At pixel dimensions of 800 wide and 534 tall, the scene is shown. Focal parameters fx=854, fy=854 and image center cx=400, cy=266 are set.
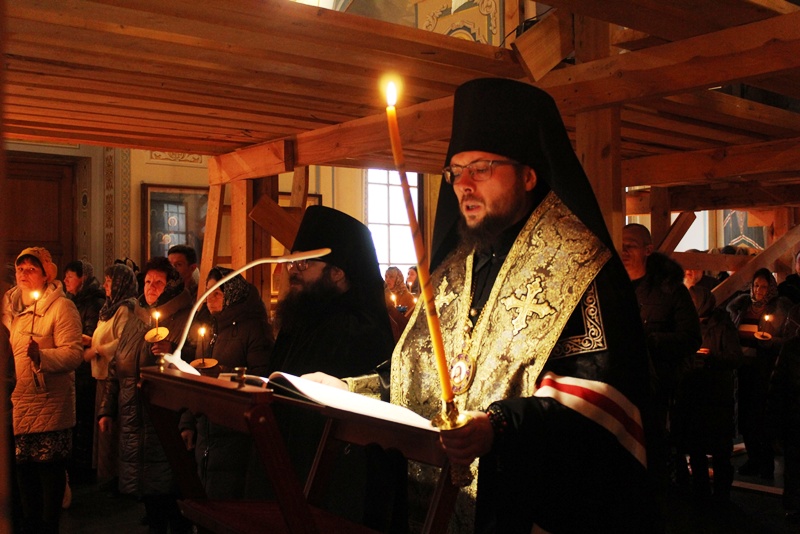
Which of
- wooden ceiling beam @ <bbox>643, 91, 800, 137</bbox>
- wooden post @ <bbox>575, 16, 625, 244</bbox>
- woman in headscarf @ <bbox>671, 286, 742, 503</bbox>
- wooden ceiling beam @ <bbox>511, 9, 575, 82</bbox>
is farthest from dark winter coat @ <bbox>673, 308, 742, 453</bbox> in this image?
wooden ceiling beam @ <bbox>511, 9, 575, 82</bbox>

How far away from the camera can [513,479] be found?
2242 millimetres

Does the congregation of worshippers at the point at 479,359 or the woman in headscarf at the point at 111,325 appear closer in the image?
the congregation of worshippers at the point at 479,359

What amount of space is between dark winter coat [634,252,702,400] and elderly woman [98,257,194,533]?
2.93 meters

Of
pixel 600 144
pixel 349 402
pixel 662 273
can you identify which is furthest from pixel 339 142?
pixel 349 402

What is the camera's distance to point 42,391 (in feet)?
16.4

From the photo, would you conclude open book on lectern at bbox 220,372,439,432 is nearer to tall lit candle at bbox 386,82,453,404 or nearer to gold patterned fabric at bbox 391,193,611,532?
tall lit candle at bbox 386,82,453,404

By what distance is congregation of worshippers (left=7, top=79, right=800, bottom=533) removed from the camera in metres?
2.25

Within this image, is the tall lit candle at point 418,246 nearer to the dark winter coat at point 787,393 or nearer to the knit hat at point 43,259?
the knit hat at point 43,259

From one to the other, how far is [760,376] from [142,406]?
5190 millimetres

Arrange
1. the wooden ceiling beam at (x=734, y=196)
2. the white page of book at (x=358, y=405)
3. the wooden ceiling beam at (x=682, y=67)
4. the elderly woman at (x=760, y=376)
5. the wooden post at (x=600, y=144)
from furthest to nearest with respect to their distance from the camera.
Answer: the wooden ceiling beam at (x=734, y=196) < the elderly woman at (x=760, y=376) < the wooden post at (x=600, y=144) < the wooden ceiling beam at (x=682, y=67) < the white page of book at (x=358, y=405)

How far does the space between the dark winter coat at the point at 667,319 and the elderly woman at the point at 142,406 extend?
293 cm

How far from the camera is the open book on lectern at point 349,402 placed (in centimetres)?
189

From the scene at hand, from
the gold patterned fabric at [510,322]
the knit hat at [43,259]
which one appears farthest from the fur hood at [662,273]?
the knit hat at [43,259]

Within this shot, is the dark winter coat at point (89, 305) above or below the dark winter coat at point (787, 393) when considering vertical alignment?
above
